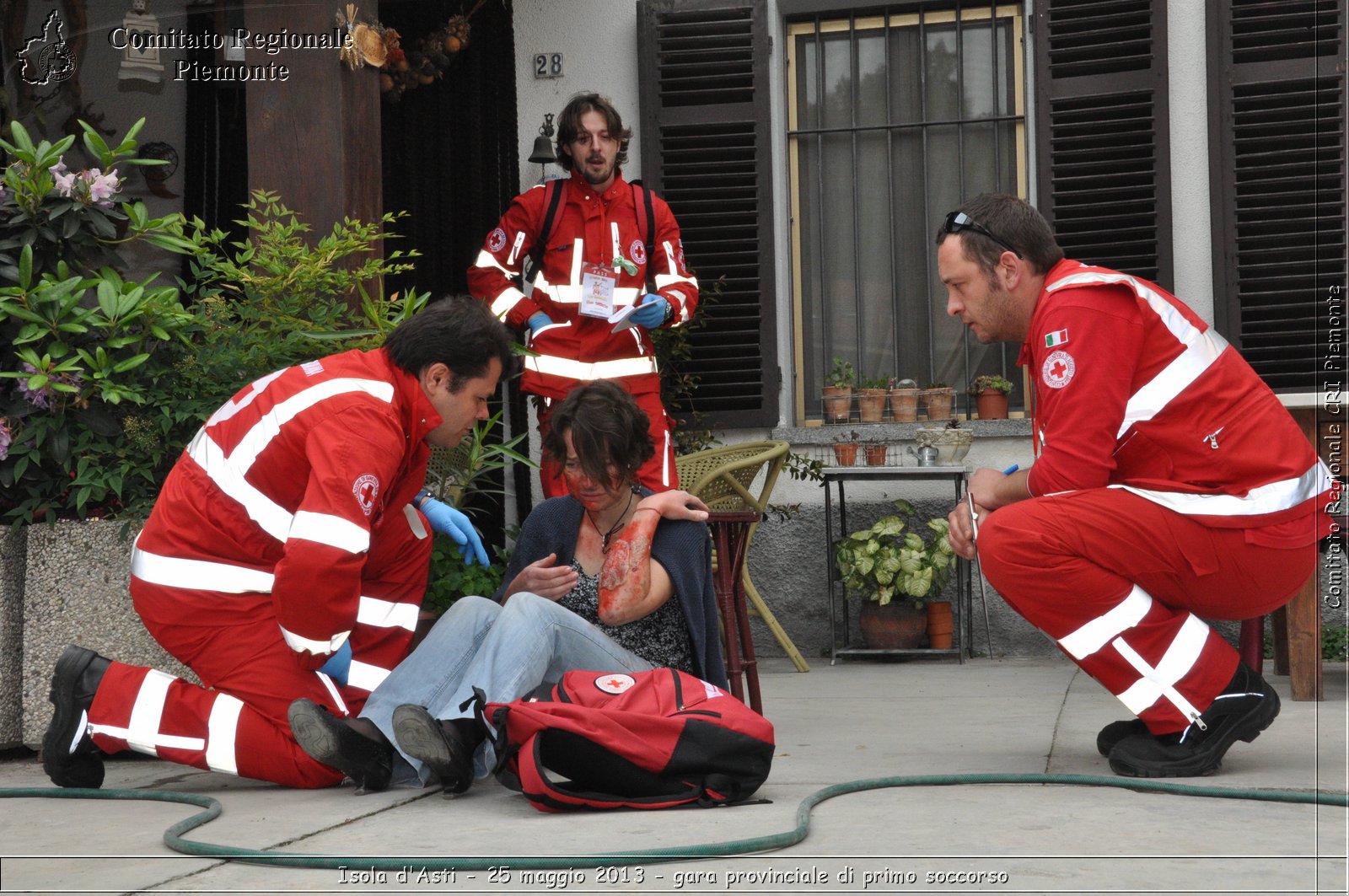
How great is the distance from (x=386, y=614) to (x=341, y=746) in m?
0.48

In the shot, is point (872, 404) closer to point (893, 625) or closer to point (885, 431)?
point (885, 431)

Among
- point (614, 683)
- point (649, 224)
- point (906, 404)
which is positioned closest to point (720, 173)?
point (649, 224)

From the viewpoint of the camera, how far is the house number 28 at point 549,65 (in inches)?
264

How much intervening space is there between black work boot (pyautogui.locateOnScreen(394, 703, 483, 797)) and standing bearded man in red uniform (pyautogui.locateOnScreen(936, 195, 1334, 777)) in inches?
47.9

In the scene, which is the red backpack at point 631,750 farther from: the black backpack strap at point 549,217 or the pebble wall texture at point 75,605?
the black backpack strap at point 549,217

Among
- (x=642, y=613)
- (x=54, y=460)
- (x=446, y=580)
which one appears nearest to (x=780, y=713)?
(x=446, y=580)

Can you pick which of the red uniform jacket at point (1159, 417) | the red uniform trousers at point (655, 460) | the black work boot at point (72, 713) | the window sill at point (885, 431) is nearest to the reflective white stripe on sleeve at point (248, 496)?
the black work boot at point (72, 713)

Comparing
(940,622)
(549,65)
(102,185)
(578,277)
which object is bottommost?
(940,622)

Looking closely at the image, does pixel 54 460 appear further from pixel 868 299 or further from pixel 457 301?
pixel 868 299

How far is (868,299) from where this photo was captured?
6664 mm

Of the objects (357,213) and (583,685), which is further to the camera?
(357,213)

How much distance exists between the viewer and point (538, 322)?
5.21 meters

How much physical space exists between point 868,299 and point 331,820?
4.37 meters

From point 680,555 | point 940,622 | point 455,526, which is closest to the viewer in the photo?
point 680,555
